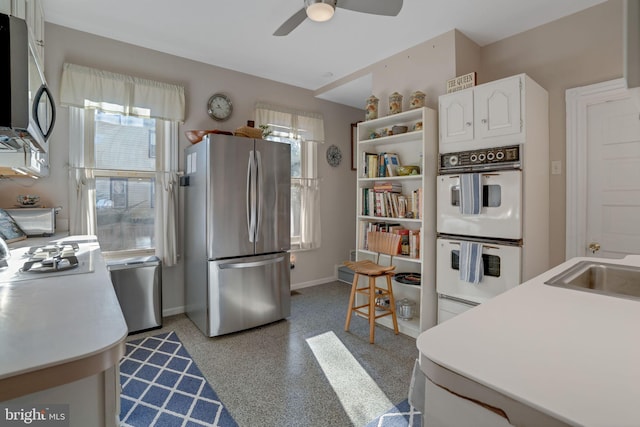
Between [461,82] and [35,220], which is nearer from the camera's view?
[35,220]

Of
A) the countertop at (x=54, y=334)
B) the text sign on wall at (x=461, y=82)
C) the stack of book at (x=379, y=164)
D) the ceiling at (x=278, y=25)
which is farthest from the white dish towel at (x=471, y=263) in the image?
the countertop at (x=54, y=334)

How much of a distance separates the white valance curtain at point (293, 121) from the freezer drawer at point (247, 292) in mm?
1742

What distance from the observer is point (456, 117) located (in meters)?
2.63

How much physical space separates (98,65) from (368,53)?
2.62 m

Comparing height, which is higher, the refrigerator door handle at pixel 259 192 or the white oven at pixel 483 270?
the refrigerator door handle at pixel 259 192

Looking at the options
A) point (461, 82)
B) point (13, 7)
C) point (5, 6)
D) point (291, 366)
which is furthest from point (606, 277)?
point (13, 7)

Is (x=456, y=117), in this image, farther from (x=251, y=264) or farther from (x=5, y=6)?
(x=5, y=6)

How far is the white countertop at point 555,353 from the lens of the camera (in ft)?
1.67

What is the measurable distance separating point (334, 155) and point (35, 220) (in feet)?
11.2

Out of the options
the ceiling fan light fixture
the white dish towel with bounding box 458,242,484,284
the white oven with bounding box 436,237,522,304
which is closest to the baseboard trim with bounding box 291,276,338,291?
the white oven with bounding box 436,237,522,304

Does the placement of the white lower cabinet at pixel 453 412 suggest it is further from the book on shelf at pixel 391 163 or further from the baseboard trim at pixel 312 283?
the baseboard trim at pixel 312 283

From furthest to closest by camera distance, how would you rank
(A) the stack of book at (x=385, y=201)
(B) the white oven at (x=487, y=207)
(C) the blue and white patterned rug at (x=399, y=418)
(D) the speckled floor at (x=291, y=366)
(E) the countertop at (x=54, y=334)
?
(A) the stack of book at (x=385, y=201) < (B) the white oven at (x=487, y=207) < (D) the speckled floor at (x=291, y=366) < (C) the blue and white patterned rug at (x=399, y=418) < (E) the countertop at (x=54, y=334)

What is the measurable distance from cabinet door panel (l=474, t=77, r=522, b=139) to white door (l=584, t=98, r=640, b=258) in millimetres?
747

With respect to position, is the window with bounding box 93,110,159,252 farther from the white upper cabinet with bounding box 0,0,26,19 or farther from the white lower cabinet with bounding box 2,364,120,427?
the white lower cabinet with bounding box 2,364,120,427
